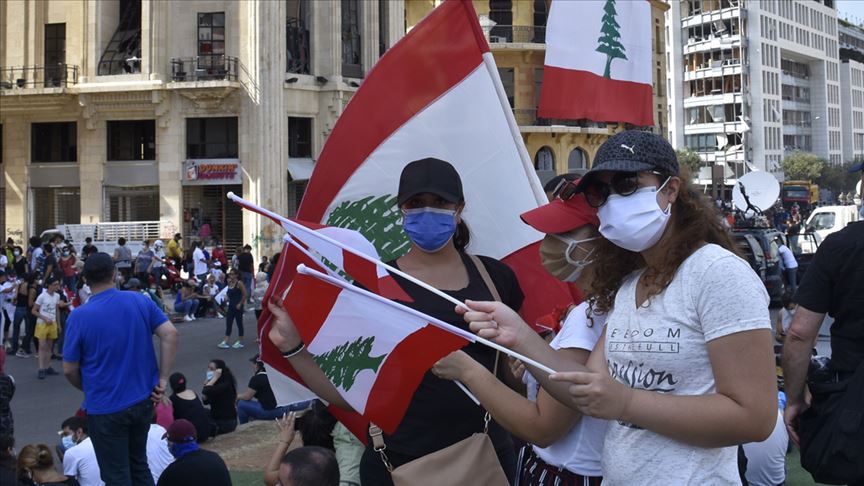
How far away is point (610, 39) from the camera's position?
27.7 ft

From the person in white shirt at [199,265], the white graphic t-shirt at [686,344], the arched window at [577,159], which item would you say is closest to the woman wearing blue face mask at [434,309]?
the white graphic t-shirt at [686,344]

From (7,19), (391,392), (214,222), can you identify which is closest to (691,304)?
(391,392)

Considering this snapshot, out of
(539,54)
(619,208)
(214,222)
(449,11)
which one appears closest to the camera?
(619,208)

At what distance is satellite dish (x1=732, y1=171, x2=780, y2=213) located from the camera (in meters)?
24.5

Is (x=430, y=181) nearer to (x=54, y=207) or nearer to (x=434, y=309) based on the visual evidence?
(x=434, y=309)

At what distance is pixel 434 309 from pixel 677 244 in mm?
1088

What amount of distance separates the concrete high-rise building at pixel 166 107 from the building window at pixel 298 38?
6 cm

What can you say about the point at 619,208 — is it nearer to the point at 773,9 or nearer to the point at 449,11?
the point at 449,11

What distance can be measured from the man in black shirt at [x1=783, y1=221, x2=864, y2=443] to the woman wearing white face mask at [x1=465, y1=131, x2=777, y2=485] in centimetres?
133

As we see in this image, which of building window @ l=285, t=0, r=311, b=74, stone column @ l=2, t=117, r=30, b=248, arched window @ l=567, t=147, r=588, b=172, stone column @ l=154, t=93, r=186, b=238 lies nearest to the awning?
building window @ l=285, t=0, r=311, b=74

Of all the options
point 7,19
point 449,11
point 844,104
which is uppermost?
point 844,104

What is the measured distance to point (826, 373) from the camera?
3.74 meters

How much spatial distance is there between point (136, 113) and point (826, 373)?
3631cm

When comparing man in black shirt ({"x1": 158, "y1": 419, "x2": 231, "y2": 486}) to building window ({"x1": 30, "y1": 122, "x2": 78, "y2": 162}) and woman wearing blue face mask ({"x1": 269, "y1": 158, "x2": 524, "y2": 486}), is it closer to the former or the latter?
woman wearing blue face mask ({"x1": 269, "y1": 158, "x2": 524, "y2": 486})
